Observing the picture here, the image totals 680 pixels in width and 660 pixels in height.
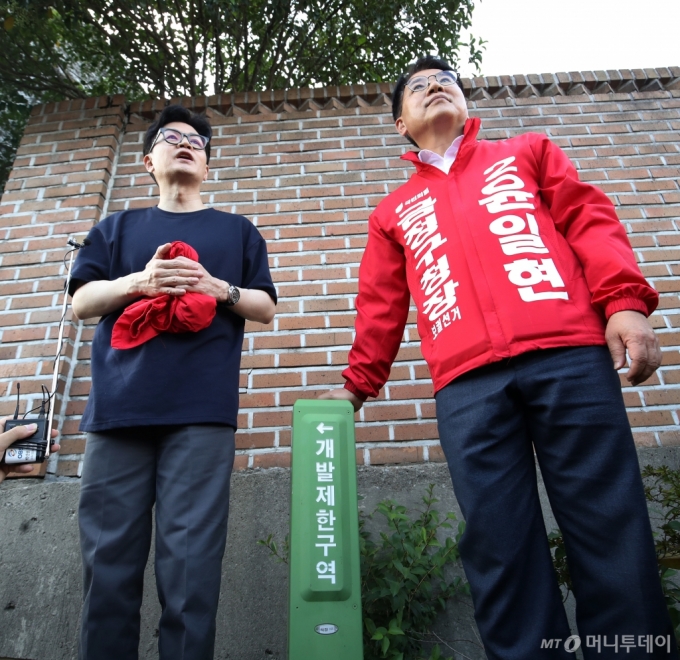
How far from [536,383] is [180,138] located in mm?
1482

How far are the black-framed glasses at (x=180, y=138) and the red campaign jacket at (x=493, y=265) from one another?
0.73 m

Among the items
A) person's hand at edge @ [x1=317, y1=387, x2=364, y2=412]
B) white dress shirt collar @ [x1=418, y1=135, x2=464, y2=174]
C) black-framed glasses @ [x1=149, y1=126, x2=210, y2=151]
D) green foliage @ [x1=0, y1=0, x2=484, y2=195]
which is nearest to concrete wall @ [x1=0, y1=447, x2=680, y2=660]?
person's hand at edge @ [x1=317, y1=387, x2=364, y2=412]

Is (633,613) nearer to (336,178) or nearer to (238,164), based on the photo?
(336,178)

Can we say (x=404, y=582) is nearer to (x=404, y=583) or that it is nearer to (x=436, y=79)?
(x=404, y=583)

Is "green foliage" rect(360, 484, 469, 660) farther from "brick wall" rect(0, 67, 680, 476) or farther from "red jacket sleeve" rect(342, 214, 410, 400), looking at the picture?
"red jacket sleeve" rect(342, 214, 410, 400)

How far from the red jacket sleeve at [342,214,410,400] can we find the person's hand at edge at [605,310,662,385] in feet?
2.25

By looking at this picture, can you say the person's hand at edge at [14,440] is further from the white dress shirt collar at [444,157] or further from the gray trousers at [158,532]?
the white dress shirt collar at [444,157]

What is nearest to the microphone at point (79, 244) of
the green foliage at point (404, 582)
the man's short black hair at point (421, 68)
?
the green foliage at point (404, 582)

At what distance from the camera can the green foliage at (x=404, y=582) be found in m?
1.70

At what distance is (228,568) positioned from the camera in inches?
80.7

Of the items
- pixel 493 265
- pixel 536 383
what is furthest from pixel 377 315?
pixel 536 383

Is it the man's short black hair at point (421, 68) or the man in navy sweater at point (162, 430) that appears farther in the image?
the man's short black hair at point (421, 68)

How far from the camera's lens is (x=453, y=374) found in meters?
1.43

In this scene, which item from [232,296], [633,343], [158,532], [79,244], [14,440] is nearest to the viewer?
[633,343]
